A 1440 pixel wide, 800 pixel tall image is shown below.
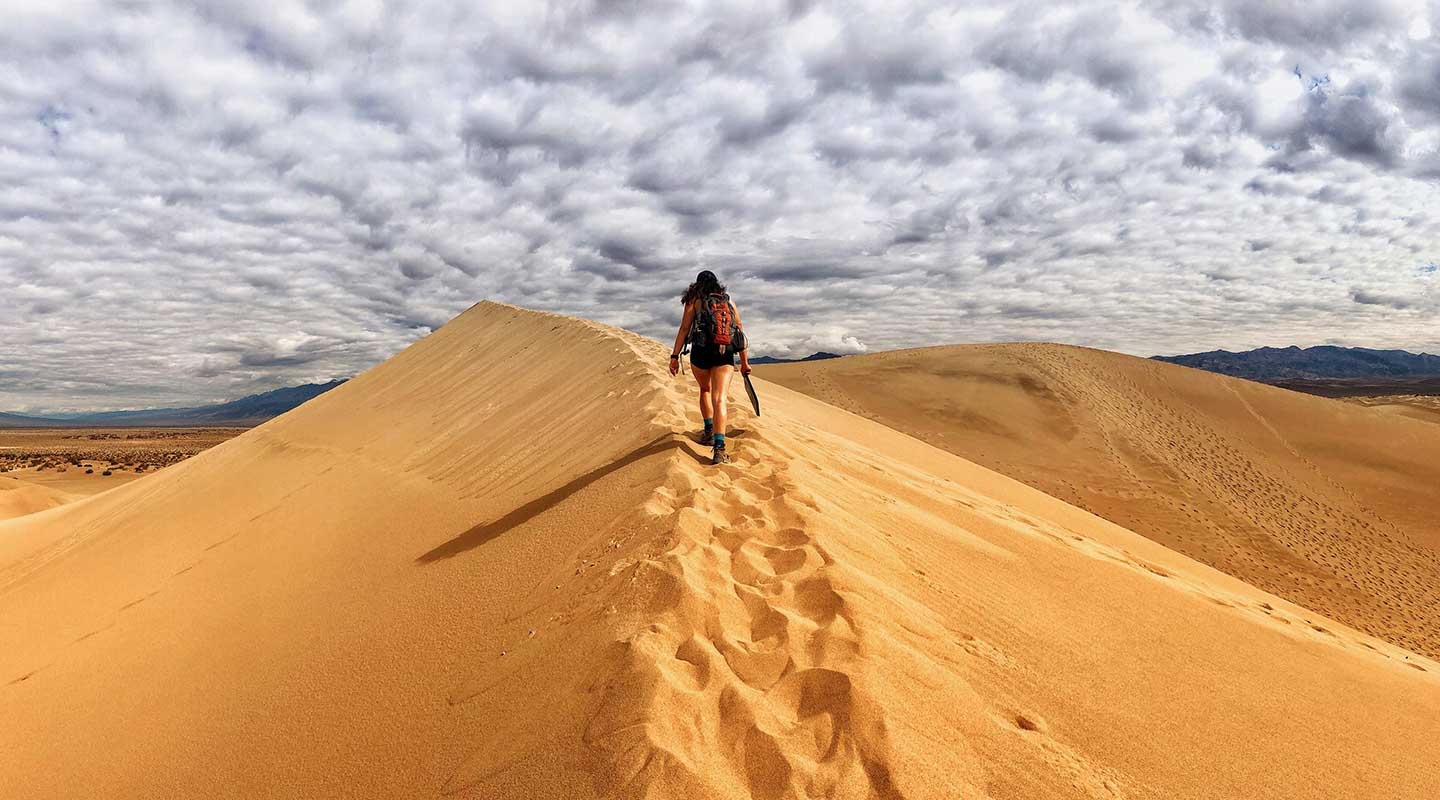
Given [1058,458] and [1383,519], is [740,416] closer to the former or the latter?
[1058,458]

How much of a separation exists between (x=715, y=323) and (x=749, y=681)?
3.36 metres

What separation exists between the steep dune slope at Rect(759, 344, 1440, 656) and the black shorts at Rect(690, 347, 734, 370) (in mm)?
11456

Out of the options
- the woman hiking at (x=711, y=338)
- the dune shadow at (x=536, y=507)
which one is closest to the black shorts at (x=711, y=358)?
the woman hiking at (x=711, y=338)

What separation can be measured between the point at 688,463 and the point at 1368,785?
3.51m

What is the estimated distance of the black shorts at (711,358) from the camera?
5.21 m

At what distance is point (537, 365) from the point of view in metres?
10.2

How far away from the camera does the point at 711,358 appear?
5227 millimetres

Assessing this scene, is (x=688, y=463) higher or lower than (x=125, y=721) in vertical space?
higher

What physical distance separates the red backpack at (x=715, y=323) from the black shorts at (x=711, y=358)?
0.03 meters

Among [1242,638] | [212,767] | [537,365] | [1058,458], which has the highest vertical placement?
[537,365]

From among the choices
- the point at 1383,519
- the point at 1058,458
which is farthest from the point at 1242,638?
the point at 1383,519

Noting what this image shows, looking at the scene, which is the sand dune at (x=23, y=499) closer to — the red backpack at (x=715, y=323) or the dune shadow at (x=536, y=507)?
the dune shadow at (x=536, y=507)

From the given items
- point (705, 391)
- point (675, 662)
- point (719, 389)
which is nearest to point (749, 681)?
point (675, 662)

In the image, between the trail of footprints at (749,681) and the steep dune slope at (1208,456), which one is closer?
the trail of footprints at (749,681)
